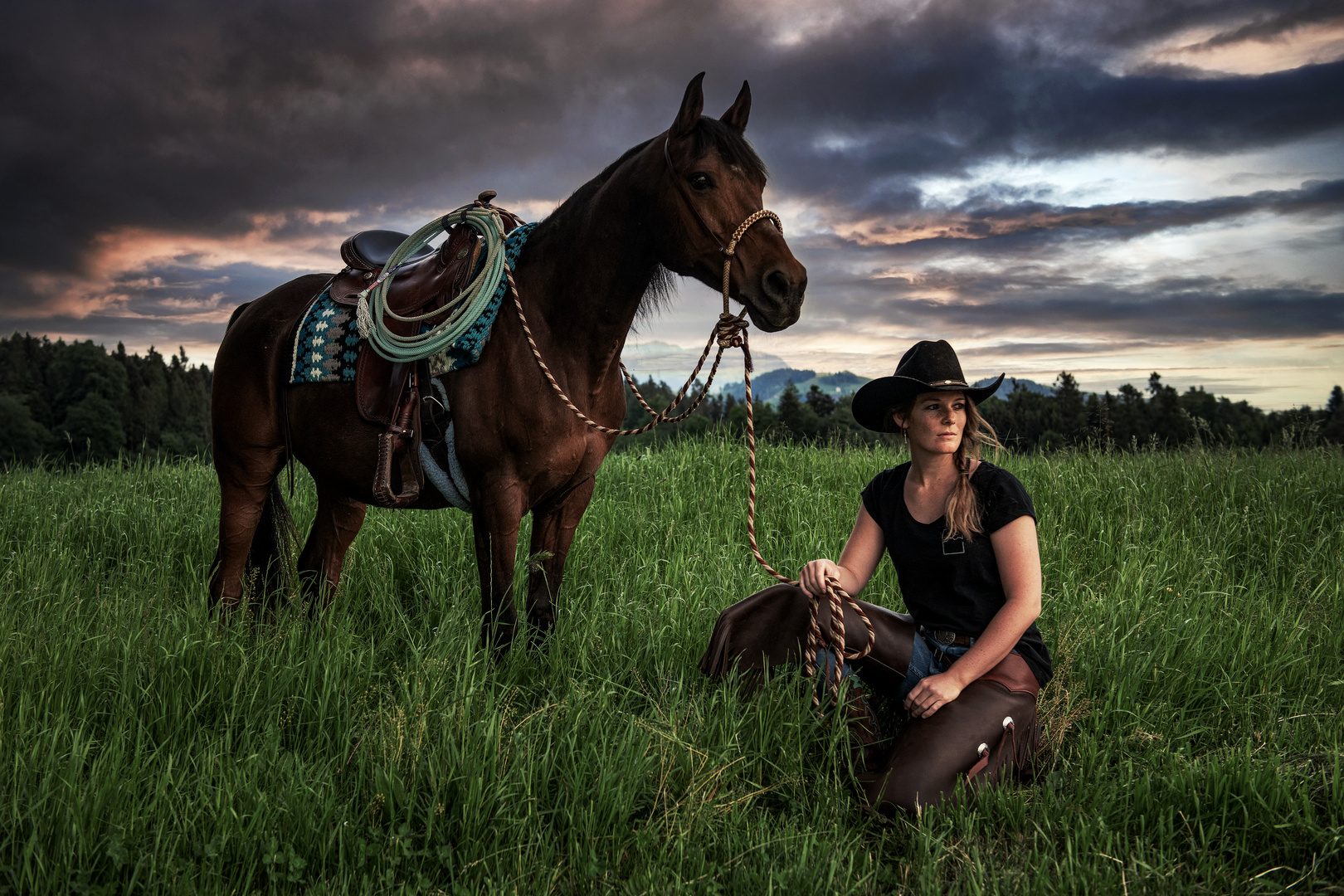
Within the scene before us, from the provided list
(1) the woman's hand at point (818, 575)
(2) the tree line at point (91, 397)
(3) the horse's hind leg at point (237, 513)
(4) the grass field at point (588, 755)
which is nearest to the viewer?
(4) the grass field at point (588, 755)

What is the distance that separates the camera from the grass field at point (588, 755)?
7.05 ft

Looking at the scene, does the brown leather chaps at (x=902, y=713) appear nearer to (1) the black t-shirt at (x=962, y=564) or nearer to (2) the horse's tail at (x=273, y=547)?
(1) the black t-shirt at (x=962, y=564)

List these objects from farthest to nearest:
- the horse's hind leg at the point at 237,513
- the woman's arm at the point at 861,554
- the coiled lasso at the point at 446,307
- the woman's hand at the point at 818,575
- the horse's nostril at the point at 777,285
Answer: the horse's hind leg at the point at 237,513 → the coiled lasso at the point at 446,307 → the woman's arm at the point at 861,554 → the woman's hand at the point at 818,575 → the horse's nostril at the point at 777,285

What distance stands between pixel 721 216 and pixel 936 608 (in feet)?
5.75

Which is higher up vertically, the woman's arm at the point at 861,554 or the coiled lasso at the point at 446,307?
the coiled lasso at the point at 446,307

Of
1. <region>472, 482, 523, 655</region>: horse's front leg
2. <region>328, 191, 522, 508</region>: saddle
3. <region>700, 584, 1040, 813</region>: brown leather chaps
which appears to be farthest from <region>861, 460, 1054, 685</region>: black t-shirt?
<region>328, 191, 522, 508</region>: saddle

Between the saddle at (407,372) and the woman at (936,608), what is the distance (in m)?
1.66

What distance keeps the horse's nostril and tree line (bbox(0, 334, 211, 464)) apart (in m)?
41.0

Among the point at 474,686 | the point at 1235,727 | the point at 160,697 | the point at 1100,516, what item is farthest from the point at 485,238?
the point at 1100,516

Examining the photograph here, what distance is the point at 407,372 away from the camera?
341 centimetres

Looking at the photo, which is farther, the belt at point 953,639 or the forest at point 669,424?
the forest at point 669,424

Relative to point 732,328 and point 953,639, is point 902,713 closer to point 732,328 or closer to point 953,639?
point 953,639

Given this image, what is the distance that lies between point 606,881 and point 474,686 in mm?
968

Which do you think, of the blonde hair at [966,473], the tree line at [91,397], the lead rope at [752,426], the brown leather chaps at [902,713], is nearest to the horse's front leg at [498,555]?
the lead rope at [752,426]
